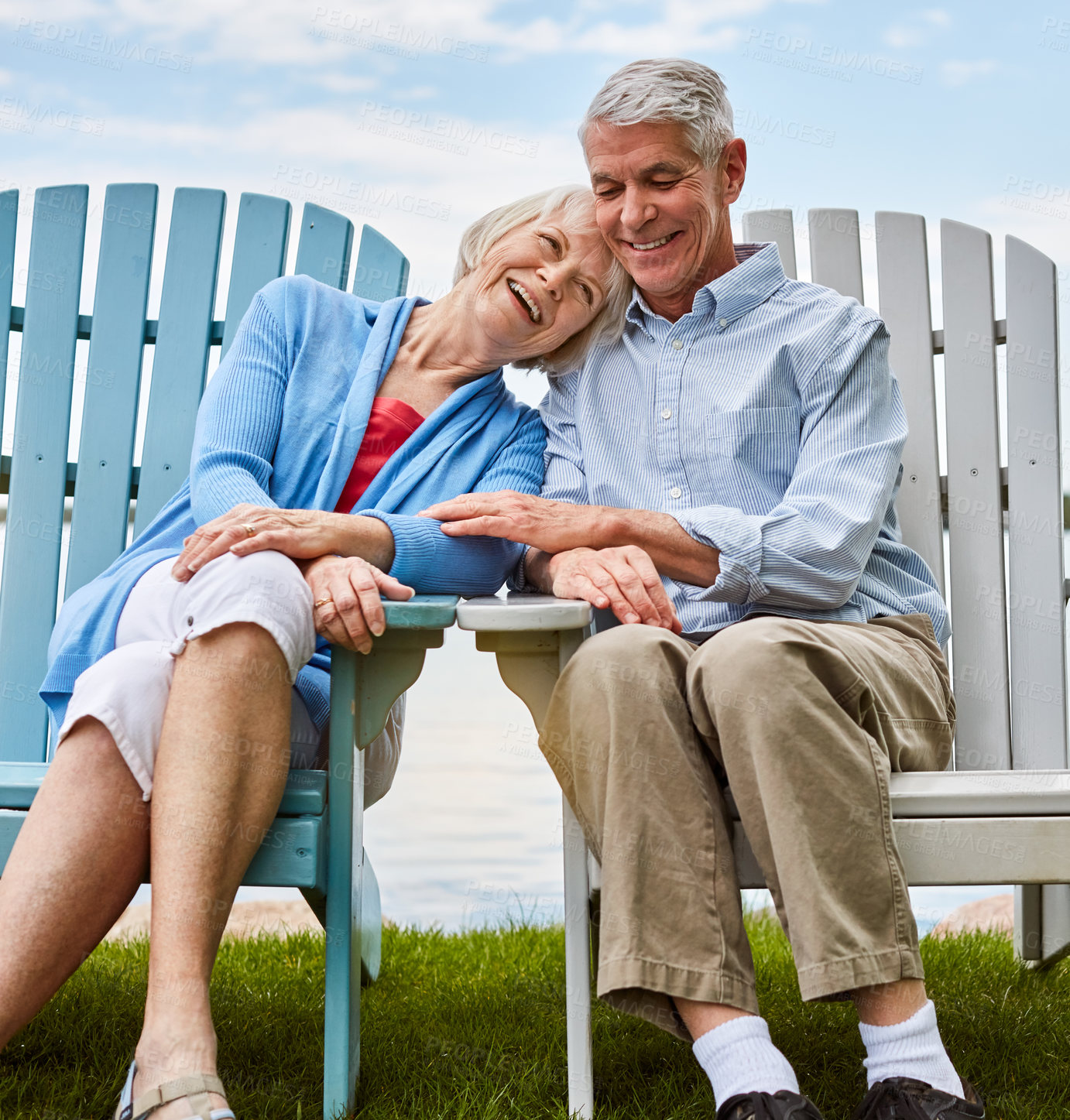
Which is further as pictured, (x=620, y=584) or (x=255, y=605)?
(x=620, y=584)

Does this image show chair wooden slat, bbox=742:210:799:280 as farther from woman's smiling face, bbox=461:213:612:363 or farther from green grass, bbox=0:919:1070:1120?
green grass, bbox=0:919:1070:1120

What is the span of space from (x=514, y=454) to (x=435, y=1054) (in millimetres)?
1036

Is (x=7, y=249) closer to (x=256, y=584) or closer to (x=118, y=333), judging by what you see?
(x=118, y=333)

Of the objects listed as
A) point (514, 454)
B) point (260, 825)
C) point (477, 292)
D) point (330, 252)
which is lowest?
point (260, 825)

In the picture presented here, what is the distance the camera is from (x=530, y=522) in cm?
183

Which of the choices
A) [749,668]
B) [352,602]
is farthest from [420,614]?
[749,668]

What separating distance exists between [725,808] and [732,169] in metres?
1.23

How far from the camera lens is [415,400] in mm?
2184

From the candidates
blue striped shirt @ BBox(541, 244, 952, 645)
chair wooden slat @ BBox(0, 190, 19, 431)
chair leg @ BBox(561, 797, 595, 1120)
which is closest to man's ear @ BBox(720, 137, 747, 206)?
blue striped shirt @ BBox(541, 244, 952, 645)

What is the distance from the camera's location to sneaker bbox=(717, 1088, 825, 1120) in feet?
4.33

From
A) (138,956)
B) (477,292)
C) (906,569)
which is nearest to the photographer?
(906,569)

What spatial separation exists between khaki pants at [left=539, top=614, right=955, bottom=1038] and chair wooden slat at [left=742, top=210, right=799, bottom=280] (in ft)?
3.85

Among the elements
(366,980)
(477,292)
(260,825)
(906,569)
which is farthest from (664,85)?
(366,980)

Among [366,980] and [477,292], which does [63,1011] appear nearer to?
[366,980]
